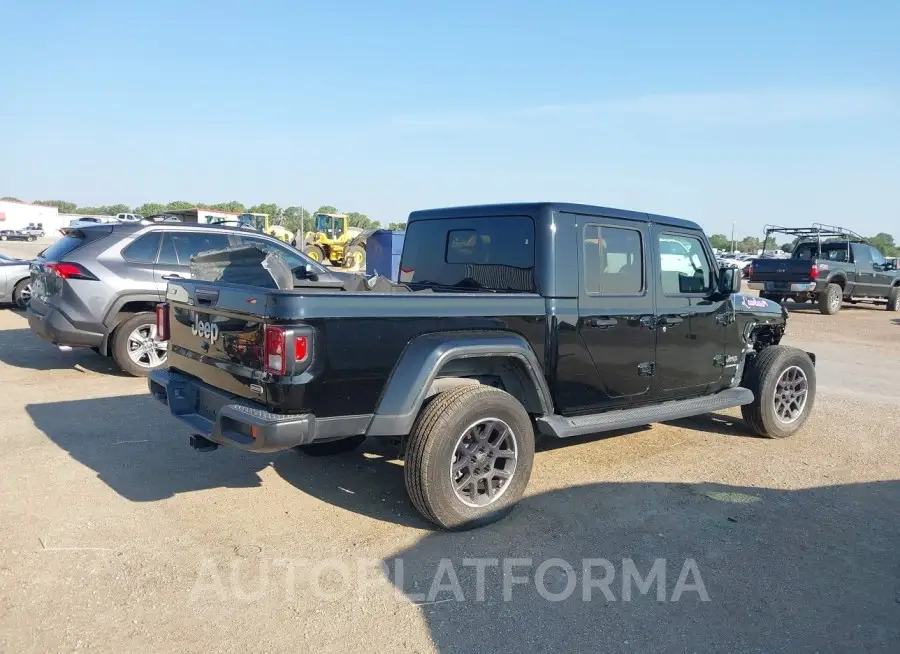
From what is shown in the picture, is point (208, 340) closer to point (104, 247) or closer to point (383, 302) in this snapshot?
point (383, 302)

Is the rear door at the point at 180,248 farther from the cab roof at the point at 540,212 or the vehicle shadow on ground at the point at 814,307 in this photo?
the vehicle shadow on ground at the point at 814,307

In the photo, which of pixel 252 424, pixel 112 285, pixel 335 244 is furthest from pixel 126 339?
pixel 335 244

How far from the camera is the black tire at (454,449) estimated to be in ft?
12.5

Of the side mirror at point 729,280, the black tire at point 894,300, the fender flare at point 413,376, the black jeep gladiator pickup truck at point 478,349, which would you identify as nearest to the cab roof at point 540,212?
the black jeep gladiator pickup truck at point 478,349

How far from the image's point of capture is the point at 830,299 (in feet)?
59.1

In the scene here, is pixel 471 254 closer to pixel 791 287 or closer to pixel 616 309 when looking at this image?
pixel 616 309

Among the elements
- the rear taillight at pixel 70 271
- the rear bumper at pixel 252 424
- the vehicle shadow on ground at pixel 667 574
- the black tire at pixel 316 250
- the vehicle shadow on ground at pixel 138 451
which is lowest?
the vehicle shadow on ground at pixel 667 574

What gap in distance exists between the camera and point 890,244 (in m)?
83.1

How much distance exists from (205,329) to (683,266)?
356 cm

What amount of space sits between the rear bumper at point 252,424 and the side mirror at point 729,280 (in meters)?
3.38

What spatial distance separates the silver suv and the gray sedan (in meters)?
5.55

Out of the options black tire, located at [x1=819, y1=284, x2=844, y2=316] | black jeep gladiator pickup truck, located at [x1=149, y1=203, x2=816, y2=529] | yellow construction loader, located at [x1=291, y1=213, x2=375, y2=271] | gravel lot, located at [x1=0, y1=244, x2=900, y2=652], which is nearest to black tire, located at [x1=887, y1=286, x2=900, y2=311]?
black tire, located at [x1=819, y1=284, x2=844, y2=316]

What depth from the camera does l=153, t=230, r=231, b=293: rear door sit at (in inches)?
306

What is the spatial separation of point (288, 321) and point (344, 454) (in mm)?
2157
